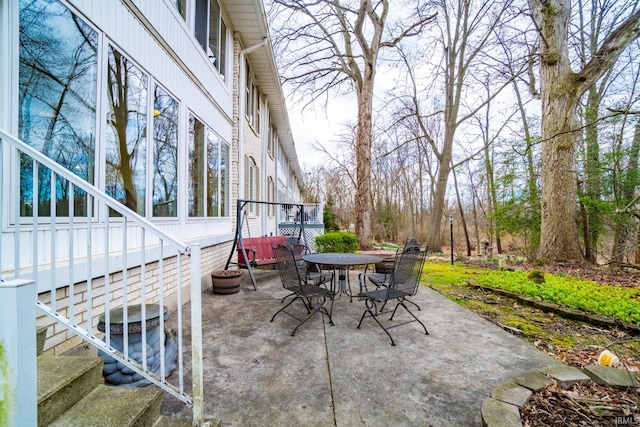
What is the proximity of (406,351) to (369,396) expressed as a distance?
89 cm

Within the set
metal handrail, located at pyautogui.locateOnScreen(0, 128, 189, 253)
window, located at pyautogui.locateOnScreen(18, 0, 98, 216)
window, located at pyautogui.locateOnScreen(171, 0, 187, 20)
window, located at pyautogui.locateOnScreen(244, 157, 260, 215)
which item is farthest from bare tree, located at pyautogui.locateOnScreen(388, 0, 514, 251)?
metal handrail, located at pyautogui.locateOnScreen(0, 128, 189, 253)

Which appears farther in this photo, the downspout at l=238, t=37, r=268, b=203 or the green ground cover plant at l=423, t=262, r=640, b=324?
the downspout at l=238, t=37, r=268, b=203

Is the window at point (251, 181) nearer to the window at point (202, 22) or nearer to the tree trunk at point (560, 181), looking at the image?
the window at point (202, 22)

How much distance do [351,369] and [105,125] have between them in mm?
3216

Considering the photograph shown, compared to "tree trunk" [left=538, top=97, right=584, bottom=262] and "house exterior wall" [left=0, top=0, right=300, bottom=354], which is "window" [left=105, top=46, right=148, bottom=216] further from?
"tree trunk" [left=538, top=97, right=584, bottom=262]

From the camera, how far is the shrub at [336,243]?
8648 millimetres

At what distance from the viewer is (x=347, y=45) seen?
35.4ft

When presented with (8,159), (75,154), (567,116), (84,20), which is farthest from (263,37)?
(567,116)

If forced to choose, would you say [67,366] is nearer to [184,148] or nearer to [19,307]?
[19,307]

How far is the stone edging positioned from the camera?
1.66 meters

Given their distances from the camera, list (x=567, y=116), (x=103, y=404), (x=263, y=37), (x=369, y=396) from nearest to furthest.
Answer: (x=103, y=404) → (x=369, y=396) → (x=567, y=116) → (x=263, y=37)

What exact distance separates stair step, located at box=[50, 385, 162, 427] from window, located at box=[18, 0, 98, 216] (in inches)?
52.4

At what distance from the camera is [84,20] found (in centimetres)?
258

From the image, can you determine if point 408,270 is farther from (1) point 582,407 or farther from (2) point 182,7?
(2) point 182,7
